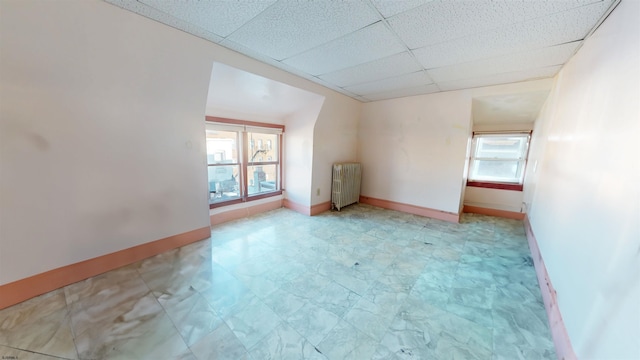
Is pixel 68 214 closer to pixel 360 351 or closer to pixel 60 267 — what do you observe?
pixel 60 267

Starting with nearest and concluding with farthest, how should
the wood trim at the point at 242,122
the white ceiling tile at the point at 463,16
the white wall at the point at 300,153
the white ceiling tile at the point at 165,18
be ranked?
the white ceiling tile at the point at 463,16, the white ceiling tile at the point at 165,18, the wood trim at the point at 242,122, the white wall at the point at 300,153

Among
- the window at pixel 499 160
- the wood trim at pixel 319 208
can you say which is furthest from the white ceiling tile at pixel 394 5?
the window at pixel 499 160

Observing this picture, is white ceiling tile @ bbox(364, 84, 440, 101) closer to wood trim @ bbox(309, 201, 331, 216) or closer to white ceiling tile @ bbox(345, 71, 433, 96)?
white ceiling tile @ bbox(345, 71, 433, 96)

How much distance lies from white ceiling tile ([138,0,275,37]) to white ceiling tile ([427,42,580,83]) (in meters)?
2.19

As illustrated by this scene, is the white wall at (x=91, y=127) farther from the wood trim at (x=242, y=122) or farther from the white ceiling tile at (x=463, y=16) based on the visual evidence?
the white ceiling tile at (x=463, y=16)

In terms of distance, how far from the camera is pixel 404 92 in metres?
3.60

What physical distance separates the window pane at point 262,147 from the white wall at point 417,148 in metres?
1.89

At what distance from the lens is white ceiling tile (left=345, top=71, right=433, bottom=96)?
2854 mm

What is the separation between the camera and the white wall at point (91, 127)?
1.45 m

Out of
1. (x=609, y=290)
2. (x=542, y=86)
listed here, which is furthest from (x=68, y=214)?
(x=542, y=86)

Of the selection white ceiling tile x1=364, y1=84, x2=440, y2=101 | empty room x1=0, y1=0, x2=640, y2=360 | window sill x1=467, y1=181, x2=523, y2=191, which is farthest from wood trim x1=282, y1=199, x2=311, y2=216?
window sill x1=467, y1=181, x2=523, y2=191

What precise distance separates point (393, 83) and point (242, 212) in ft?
10.6

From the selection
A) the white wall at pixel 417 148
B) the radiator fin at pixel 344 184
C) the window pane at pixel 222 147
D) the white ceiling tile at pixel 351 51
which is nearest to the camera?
the white ceiling tile at pixel 351 51

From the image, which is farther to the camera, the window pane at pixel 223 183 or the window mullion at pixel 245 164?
the window mullion at pixel 245 164
